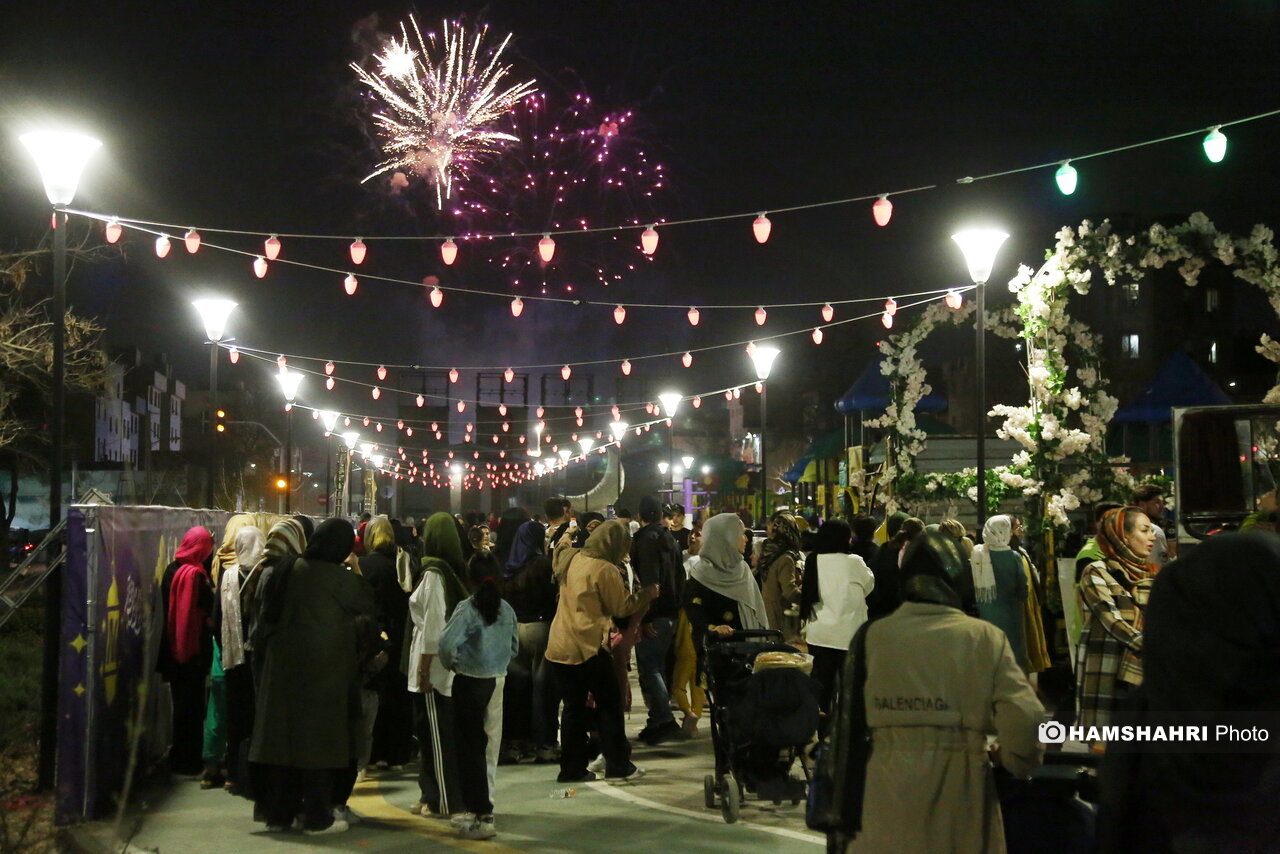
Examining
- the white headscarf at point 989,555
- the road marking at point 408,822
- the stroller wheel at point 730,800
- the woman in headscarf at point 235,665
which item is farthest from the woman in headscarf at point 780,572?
the woman in headscarf at point 235,665

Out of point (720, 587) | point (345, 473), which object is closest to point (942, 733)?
point (720, 587)

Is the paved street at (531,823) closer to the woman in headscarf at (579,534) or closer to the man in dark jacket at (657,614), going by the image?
the man in dark jacket at (657,614)

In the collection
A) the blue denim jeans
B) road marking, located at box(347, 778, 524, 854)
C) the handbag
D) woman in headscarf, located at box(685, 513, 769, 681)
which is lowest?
road marking, located at box(347, 778, 524, 854)

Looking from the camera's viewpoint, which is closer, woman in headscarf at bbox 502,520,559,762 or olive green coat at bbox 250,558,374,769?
olive green coat at bbox 250,558,374,769

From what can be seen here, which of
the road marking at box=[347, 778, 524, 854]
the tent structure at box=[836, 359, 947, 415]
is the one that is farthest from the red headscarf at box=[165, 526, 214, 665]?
the tent structure at box=[836, 359, 947, 415]

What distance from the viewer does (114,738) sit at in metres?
8.88

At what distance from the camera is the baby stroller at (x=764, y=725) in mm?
7945

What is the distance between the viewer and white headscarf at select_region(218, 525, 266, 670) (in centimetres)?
944

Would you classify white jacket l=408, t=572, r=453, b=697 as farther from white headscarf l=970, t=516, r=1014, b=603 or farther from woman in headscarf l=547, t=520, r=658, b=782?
white headscarf l=970, t=516, r=1014, b=603

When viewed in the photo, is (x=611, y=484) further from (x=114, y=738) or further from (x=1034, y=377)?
(x=114, y=738)

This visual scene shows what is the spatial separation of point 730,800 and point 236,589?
156 inches

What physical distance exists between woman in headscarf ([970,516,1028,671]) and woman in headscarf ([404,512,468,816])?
588cm

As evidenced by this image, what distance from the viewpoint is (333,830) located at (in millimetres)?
8188

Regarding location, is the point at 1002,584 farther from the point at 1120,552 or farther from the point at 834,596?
the point at 1120,552
